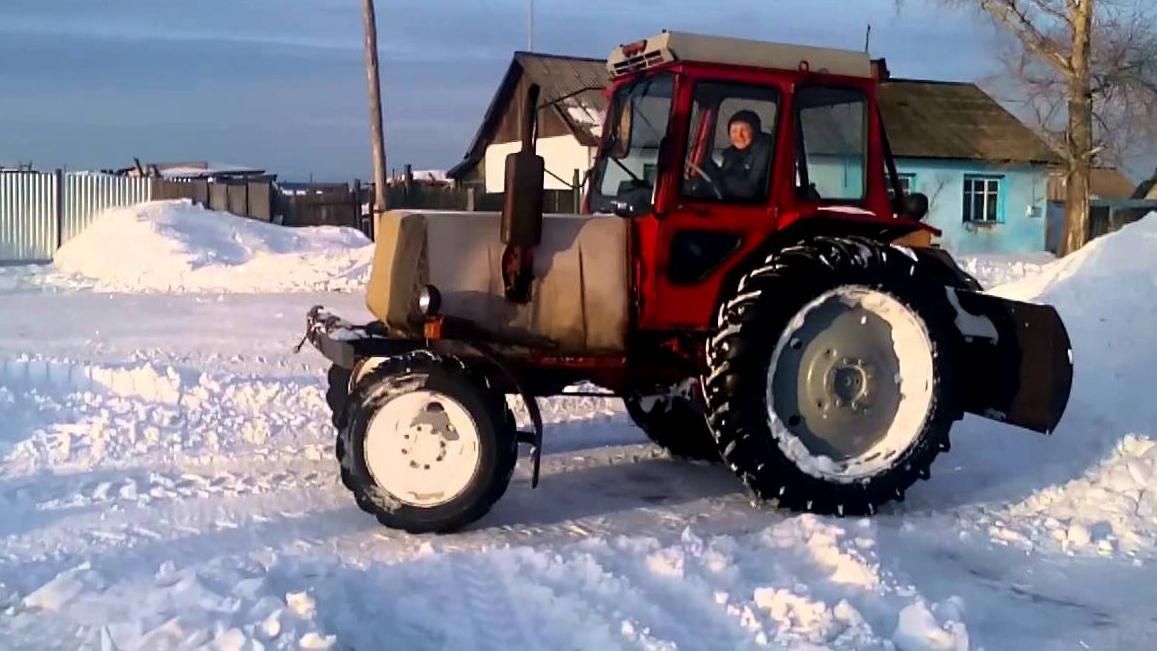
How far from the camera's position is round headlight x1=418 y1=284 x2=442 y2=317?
6.86 metres

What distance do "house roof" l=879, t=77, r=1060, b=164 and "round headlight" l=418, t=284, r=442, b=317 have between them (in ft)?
101

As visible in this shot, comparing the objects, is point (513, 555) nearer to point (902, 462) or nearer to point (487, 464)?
point (487, 464)

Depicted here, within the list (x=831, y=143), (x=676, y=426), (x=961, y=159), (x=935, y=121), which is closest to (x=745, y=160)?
(x=831, y=143)

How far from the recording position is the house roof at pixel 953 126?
36.3 meters

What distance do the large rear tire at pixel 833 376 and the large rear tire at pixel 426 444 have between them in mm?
1332

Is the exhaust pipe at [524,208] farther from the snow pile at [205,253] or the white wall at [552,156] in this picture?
the snow pile at [205,253]

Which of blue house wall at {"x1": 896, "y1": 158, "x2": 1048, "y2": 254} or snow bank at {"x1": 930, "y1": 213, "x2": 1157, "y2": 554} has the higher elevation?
blue house wall at {"x1": 896, "y1": 158, "x2": 1048, "y2": 254}

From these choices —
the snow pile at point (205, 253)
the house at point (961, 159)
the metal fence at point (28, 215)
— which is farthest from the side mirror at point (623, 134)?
the house at point (961, 159)

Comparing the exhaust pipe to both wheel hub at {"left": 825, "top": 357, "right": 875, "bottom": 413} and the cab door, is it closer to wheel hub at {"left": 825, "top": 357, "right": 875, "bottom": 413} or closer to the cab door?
the cab door

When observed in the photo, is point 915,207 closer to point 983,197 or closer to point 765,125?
point 765,125

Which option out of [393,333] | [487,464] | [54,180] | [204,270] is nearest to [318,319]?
[393,333]

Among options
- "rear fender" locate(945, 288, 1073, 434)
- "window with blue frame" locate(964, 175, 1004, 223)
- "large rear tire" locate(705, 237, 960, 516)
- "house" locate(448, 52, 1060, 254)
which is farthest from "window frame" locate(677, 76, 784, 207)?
"window with blue frame" locate(964, 175, 1004, 223)

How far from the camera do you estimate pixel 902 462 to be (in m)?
7.34

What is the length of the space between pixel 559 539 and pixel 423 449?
2.80 feet
